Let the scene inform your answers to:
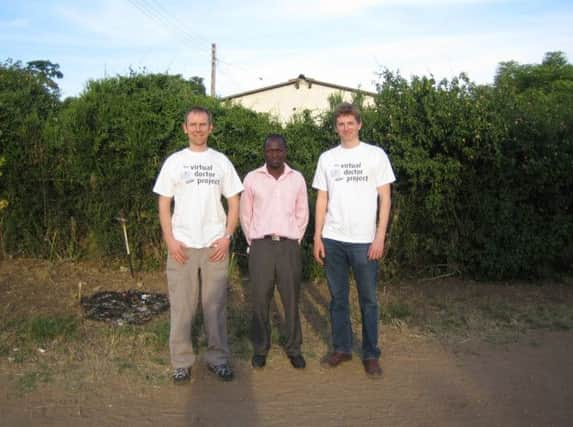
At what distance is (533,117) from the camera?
7105mm

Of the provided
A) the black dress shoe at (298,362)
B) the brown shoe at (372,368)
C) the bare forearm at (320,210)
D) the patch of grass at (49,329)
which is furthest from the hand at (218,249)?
the patch of grass at (49,329)

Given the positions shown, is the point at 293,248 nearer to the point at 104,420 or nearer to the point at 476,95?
the point at 104,420

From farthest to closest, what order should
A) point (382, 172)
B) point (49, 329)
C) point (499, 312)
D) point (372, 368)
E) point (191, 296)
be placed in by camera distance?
point (499, 312) < point (49, 329) < point (372, 368) < point (382, 172) < point (191, 296)

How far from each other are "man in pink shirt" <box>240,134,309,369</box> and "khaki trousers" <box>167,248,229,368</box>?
12.0 inches

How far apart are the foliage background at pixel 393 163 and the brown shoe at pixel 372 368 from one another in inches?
112

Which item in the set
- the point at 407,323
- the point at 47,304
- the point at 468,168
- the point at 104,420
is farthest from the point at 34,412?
the point at 468,168

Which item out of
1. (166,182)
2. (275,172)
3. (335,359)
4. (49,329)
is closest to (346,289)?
(335,359)

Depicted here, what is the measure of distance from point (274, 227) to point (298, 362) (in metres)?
1.15

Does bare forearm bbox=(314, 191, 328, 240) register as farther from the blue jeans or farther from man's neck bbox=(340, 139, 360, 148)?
man's neck bbox=(340, 139, 360, 148)

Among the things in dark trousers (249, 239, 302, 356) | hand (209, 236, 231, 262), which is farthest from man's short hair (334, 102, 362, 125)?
hand (209, 236, 231, 262)

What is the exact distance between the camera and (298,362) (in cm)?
483

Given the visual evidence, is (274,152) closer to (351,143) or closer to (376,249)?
(351,143)

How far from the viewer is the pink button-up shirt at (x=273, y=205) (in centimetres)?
460

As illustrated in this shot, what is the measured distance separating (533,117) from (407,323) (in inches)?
120
